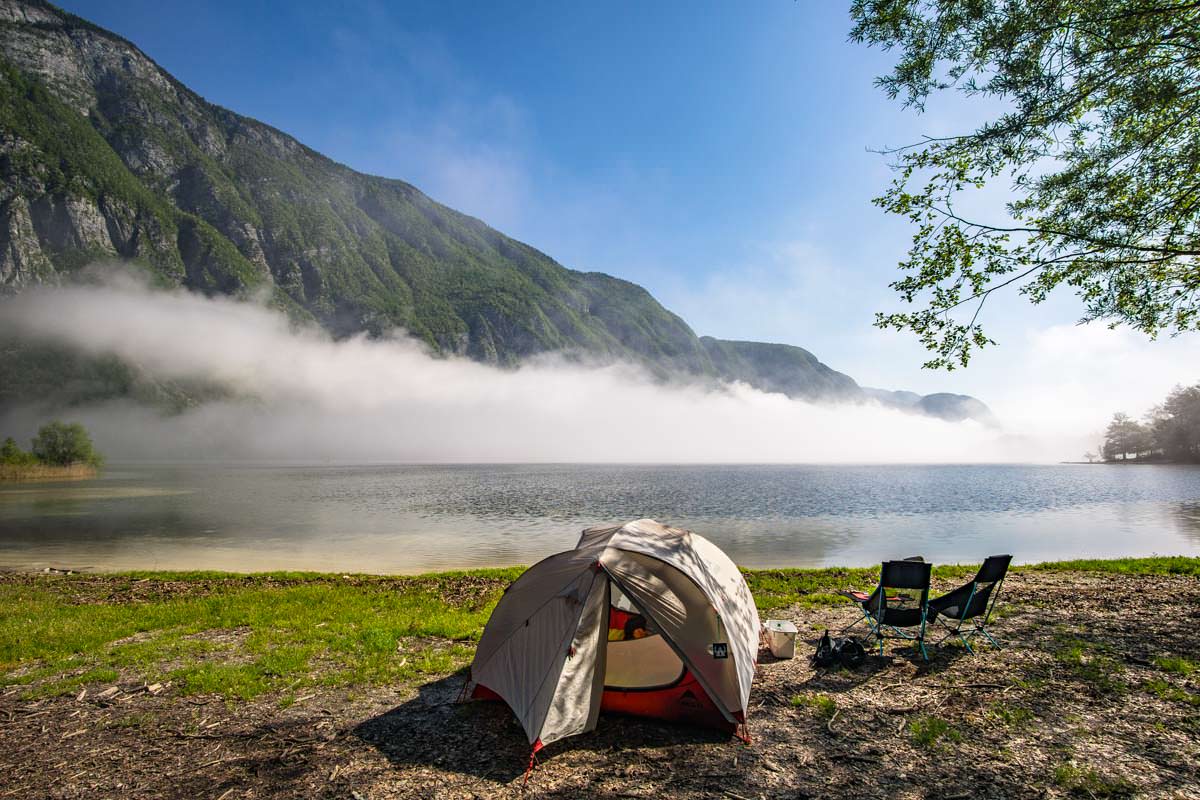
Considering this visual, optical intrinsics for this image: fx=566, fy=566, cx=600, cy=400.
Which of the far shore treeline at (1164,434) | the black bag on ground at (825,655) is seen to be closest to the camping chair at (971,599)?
the black bag on ground at (825,655)

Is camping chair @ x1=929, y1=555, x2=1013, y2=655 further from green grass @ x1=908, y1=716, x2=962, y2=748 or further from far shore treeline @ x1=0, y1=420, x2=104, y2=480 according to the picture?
far shore treeline @ x1=0, y1=420, x2=104, y2=480

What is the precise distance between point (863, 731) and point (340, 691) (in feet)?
23.7

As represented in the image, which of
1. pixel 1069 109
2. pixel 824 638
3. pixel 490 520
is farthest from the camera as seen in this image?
pixel 490 520

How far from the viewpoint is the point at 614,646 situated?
8.54 metres

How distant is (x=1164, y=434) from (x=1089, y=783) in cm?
A: 16390

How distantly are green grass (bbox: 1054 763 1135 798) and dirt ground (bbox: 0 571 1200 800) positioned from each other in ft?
0.07

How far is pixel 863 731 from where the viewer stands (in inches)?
271

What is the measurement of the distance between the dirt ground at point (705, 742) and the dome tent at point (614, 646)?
34 cm

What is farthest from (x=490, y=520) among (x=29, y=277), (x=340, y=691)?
(x=29, y=277)

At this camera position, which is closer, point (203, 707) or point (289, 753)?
point (289, 753)

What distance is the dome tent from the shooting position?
7051 mm

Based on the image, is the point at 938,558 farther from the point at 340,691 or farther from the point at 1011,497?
the point at 1011,497

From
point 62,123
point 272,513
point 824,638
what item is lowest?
point 272,513

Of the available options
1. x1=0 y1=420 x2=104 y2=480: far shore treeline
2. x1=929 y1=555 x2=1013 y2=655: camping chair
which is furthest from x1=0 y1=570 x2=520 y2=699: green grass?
x1=0 y1=420 x2=104 y2=480: far shore treeline
